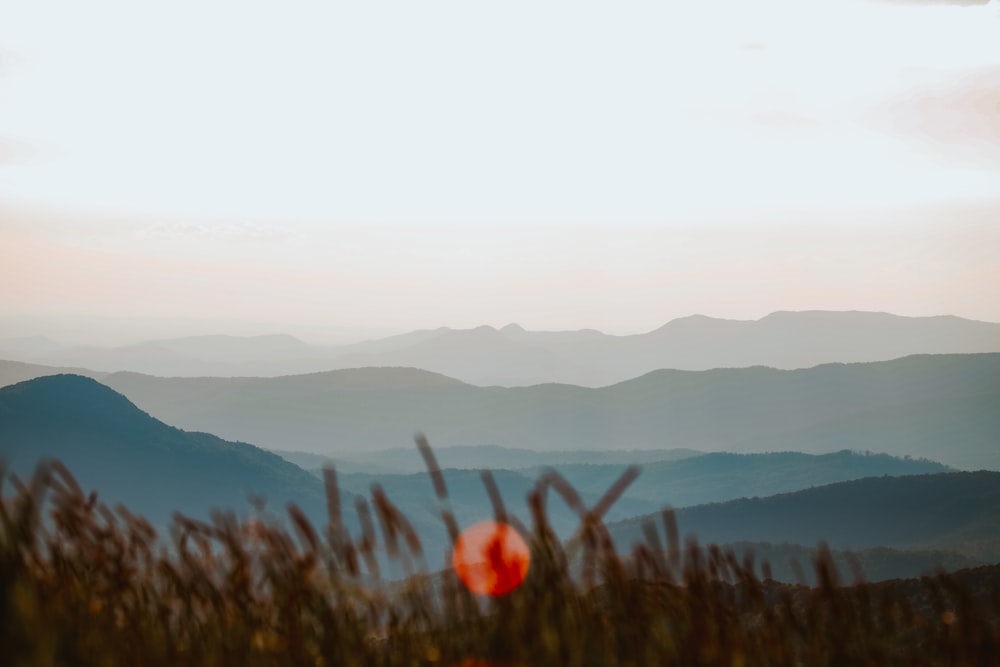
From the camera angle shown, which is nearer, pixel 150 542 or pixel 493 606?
pixel 493 606

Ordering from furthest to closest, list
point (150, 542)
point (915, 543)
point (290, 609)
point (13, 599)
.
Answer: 1. point (915, 543)
2. point (150, 542)
3. point (290, 609)
4. point (13, 599)

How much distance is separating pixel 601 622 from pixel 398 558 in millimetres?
849

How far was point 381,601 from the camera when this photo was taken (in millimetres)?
4402

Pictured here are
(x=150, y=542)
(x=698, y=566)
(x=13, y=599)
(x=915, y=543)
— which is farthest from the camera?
(x=915, y=543)

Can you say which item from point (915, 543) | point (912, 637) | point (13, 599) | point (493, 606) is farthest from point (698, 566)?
point (915, 543)

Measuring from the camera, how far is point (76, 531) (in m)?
4.56

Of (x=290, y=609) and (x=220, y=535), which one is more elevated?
(x=220, y=535)

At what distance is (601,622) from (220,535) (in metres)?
1.60

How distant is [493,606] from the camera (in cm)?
404

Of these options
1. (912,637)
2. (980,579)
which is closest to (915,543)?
(980,579)

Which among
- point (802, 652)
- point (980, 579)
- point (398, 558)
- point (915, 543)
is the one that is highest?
point (398, 558)

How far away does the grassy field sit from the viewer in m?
3.67

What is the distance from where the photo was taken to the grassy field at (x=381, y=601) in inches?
145

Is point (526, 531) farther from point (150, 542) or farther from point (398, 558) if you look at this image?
point (150, 542)
